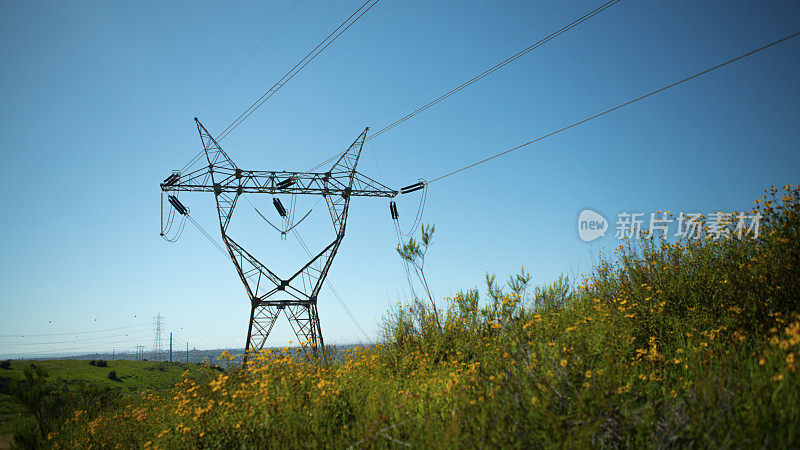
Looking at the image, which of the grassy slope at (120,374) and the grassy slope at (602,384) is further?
the grassy slope at (120,374)

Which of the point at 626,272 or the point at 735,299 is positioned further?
the point at 626,272

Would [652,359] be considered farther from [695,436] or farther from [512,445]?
[512,445]

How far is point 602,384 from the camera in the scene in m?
3.06

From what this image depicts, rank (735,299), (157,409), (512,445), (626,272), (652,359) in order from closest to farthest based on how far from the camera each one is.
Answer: (512,445) → (652,359) → (735,299) → (626,272) → (157,409)

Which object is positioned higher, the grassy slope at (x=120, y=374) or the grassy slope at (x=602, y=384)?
the grassy slope at (x=602, y=384)

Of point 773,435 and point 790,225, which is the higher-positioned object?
point 790,225

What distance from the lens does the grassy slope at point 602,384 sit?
2.82 meters

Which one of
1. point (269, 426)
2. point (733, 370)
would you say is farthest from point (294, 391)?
point (733, 370)

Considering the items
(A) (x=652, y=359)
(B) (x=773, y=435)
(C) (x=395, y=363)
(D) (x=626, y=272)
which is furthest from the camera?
(C) (x=395, y=363)

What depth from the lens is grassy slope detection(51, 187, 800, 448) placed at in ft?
9.25

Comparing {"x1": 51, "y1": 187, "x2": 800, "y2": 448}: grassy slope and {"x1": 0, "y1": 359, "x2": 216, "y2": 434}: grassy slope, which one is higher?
{"x1": 51, "y1": 187, "x2": 800, "y2": 448}: grassy slope

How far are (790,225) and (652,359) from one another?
2.87m

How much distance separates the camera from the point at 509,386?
148 inches

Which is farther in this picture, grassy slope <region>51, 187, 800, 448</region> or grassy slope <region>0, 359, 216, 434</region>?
grassy slope <region>0, 359, 216, 434</region>
